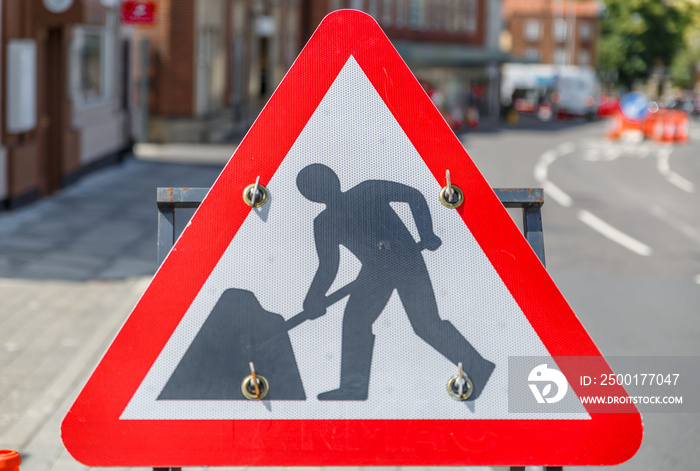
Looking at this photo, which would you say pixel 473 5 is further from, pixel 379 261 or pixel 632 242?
pixel 379 261

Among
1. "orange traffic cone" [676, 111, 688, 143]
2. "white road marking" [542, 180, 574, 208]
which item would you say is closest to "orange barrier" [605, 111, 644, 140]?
"orange traffic cone" [676, 111, 688, 143]

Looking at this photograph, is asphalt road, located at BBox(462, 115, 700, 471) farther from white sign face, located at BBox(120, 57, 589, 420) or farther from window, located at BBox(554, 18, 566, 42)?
window, located at BBox(554, 18, 566, 42)

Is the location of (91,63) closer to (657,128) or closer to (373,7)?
(657,128)

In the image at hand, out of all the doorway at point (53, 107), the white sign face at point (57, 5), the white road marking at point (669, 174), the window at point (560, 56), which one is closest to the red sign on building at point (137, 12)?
the doorway at point (53, 107)

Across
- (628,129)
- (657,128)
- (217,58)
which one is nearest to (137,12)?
(217,58)

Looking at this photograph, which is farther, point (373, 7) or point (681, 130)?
point (373, 7)

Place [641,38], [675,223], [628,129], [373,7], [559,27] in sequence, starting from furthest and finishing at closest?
[559,27], [641,38], [373,7], [628,129], [675,223]

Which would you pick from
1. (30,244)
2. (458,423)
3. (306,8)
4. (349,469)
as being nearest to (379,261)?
(458,423)

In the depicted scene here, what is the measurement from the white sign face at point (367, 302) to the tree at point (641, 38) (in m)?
95.3

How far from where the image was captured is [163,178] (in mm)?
19281

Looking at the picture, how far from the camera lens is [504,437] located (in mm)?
2074

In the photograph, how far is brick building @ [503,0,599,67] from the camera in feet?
346

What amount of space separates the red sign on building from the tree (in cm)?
7844

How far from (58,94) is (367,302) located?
1499 cm
